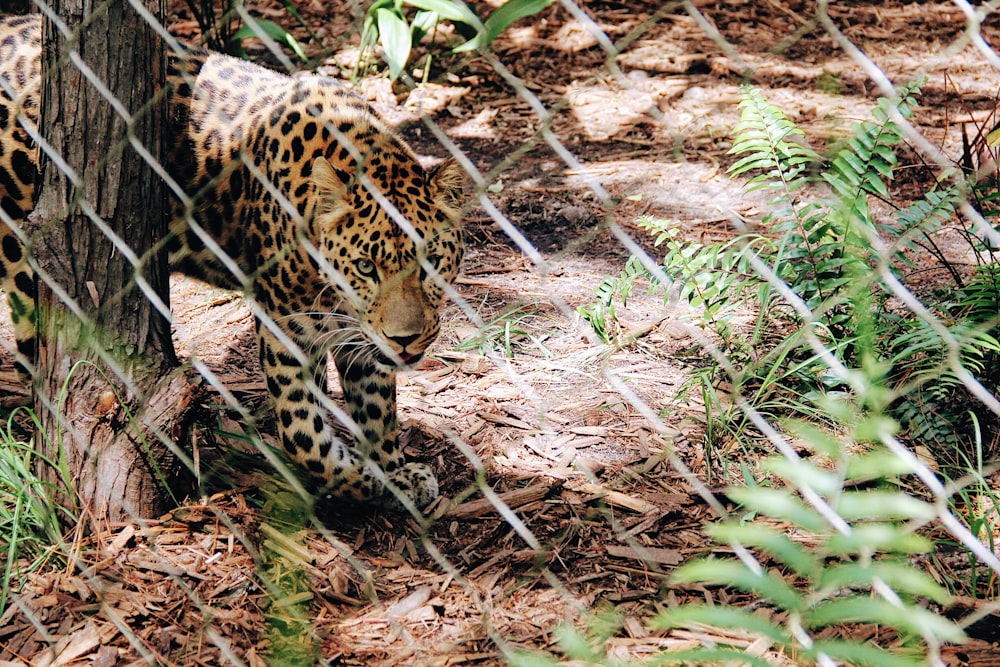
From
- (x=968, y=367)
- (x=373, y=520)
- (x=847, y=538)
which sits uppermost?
(x=847, y=538)

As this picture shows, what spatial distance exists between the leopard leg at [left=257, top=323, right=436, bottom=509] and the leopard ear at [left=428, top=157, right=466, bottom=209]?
0.68 meters

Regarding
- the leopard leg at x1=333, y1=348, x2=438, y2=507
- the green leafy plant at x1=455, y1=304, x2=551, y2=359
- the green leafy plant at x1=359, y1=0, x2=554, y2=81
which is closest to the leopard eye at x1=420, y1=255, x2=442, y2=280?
the leopard leg at x1=333, y1=348, x2=438, y2=507

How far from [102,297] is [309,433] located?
791 millimetres

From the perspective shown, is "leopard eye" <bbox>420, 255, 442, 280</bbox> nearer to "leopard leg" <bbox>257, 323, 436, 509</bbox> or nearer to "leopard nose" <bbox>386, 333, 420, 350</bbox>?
"leopard nose" <bbox>386, 333, 420, 350</bbox>

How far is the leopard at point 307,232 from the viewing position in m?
3.17

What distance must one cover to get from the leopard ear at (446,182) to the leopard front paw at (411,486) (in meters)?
0.94

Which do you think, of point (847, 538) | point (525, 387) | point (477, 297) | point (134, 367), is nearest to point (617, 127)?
point (477, 297)

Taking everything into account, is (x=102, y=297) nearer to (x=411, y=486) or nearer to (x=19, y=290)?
(x=19, y=290)

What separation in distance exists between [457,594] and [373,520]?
1.71ft

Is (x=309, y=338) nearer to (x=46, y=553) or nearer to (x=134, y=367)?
(x=134, y=367)

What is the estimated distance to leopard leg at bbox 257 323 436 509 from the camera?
3430 mm

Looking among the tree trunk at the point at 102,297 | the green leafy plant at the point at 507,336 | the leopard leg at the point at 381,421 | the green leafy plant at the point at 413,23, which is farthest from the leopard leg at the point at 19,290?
the green leafy plant at the point at 413,23

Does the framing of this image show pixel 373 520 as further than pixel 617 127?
No

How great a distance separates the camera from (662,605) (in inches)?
113
